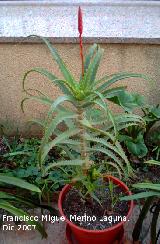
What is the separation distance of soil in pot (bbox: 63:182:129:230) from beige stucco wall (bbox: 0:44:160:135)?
72 cm

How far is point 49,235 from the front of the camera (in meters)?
2.40

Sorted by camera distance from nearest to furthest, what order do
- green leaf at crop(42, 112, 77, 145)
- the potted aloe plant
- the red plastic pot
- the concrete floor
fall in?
1. green leaf at crop(42, 112, 77, 145)
2. the potted aloe plant
3. the red plastic pot
4. the concrete floor

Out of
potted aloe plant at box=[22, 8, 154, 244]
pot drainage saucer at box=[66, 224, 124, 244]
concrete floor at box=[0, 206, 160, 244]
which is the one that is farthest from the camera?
concrete floor at box=[0, 206, 160, 244]

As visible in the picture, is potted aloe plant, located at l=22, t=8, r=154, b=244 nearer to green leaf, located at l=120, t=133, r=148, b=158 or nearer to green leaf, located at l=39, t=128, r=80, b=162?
green leaf, located at l=39, t=128, r=80, b=162

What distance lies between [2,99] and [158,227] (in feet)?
3.99

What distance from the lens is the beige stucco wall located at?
2490 millimetres

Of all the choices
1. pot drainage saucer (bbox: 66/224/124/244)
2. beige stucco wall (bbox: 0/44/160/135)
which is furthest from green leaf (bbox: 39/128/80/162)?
beige stucco wall (bbox: 0/44/160/135)

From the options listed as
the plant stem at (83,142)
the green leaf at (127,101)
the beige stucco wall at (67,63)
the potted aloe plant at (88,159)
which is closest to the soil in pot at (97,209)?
the potted aloe plant at (88,159)

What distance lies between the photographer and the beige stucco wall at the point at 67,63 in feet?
8.17

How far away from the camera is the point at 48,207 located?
2.33 meters

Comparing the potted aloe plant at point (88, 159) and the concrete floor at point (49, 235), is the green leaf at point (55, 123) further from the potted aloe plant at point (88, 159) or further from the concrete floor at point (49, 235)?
the concrete floor at point (49, 235)

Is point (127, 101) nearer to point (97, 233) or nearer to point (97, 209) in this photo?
point (97, 209)

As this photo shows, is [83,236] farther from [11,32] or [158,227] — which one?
[11,32]

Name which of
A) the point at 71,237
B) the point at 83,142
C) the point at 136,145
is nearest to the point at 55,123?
the point at 83,142
